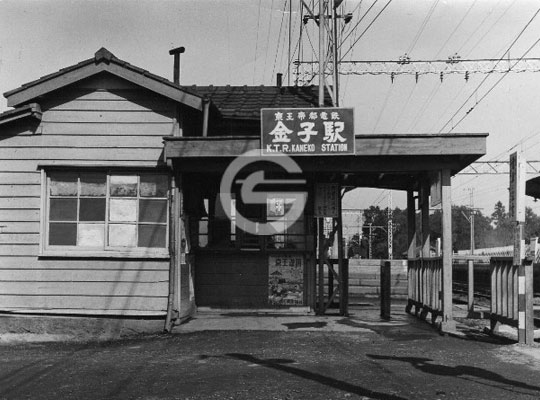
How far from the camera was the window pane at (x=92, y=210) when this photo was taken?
39.5ft

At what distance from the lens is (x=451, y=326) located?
37.0 ft

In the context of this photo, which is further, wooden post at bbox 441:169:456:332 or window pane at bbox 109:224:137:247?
window pane at bbox 109:224:137:247

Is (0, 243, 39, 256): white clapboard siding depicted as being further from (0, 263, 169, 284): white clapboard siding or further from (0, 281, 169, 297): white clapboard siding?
(0, 281, 169, 297): white clapboard siding

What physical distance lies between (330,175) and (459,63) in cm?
3176

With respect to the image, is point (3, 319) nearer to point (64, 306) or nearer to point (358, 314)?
point (64, 306)

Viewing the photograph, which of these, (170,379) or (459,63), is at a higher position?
(459,63)

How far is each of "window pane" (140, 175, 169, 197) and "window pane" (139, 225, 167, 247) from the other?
0.61 meters

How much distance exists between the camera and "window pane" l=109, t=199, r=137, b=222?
1206cm

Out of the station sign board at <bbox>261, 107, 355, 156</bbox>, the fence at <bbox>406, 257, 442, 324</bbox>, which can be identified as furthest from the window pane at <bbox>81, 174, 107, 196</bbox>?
the fence at <bbox>406, 257, 442, 324</bbox>

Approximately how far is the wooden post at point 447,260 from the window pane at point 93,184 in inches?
243

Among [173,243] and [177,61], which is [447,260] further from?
[177,61]

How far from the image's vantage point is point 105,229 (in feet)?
39.5

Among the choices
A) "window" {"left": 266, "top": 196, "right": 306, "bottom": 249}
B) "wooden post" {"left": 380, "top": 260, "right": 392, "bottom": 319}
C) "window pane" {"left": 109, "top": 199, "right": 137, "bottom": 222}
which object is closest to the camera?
"window pane" {"left": 109, "top": 199, "right": 137, "bottom": 222}

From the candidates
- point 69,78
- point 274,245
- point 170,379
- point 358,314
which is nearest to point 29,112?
point 69,78
